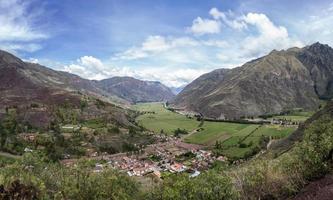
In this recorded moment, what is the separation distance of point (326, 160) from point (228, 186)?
50.8 feet

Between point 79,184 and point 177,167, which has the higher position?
point 79,184

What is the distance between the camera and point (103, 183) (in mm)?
54188

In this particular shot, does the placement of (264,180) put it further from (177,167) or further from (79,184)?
(177,167)

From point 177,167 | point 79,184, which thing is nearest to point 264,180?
point 79,184

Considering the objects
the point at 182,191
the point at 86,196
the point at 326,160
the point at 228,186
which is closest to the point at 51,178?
the point at 86,196

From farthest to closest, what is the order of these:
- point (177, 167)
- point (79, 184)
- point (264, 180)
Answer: point (177, 167) → point (79, 184) → point (264, 180)

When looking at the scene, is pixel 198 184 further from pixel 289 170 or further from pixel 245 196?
pixel 289 170

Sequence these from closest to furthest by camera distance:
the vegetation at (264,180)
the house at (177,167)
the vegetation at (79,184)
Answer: the vegetation at (264,180), the vegetation at (79,184), the house at (177,167)

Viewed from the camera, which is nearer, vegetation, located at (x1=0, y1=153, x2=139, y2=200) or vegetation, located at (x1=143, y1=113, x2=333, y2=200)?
vegetation, located at (x1=143, y1=113, x2=333, y2=200)

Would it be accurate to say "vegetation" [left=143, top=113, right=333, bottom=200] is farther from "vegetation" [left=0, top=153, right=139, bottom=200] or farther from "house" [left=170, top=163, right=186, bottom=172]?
"house" [left=170, top=163, right=186, bottom=172]

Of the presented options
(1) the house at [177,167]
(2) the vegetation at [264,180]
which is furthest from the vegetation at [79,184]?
(1) the house at [177,167]

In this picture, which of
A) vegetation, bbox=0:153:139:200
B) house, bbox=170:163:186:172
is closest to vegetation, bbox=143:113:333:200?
vegetation, bbox=0:153:139:200

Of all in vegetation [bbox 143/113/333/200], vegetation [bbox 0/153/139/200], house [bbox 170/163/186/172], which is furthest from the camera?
house [bbox 170/163/186/172]

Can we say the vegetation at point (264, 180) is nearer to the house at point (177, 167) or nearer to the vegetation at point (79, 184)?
the vegetation at point (79, 184)
